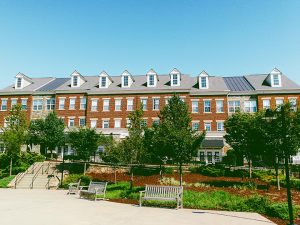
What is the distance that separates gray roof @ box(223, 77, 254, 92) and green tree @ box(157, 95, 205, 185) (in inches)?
988

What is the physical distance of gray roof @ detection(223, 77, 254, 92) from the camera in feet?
146

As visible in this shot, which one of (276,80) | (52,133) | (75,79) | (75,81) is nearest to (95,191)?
(52,133)

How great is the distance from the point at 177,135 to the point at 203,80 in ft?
82.7

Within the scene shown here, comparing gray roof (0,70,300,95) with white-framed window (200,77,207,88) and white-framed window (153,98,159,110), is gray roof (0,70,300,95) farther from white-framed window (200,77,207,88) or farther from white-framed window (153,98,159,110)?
white-framed window (153,98,159,110)

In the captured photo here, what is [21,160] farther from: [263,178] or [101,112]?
[263,178]

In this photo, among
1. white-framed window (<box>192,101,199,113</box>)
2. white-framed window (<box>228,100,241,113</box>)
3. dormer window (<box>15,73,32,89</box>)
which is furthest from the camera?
dormer window (<box>15,73,32,89</box>)

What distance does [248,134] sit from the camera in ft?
76.2

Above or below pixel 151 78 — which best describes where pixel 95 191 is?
below

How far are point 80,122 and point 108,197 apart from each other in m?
29.4

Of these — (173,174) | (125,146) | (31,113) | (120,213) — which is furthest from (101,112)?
(120,213)

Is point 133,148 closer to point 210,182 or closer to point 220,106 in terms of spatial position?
point 210,182

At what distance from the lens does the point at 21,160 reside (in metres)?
33.2

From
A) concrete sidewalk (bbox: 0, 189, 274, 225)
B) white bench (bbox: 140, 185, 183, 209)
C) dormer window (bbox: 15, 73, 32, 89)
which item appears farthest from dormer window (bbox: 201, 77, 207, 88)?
concrete sidewalk (bbox: 0, 189, 274, 225)

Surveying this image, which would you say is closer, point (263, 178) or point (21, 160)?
point (263, 178)
